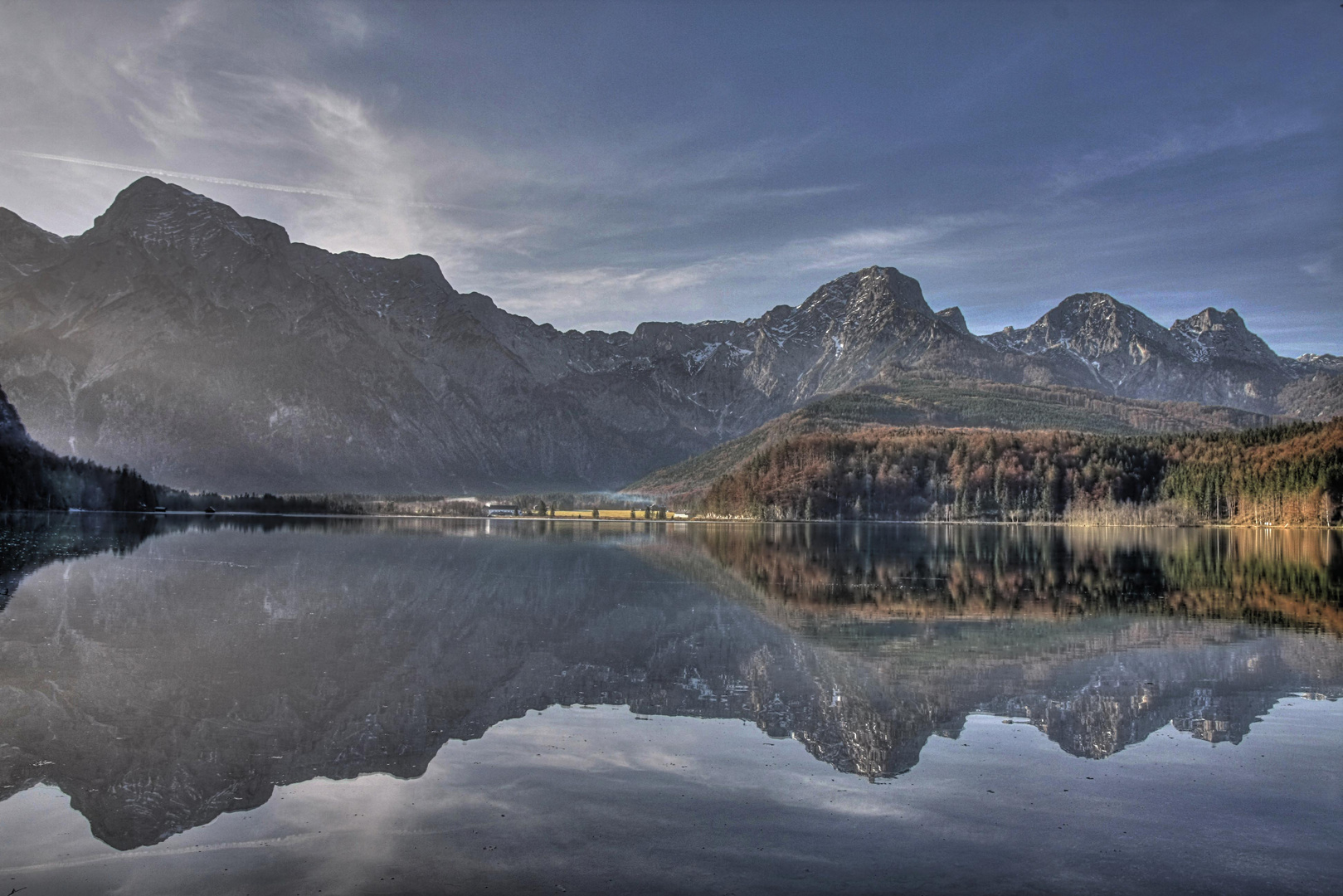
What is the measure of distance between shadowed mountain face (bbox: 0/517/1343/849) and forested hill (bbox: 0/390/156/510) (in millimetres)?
116104

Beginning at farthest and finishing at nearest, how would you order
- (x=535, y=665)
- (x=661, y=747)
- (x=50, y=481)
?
(x=50, y=481) → (x=535, y=665) → (x=661, y=747)

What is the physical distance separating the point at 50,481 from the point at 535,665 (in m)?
165

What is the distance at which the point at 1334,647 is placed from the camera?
97.0ft

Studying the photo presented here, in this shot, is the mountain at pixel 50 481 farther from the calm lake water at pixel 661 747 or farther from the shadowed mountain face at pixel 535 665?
the calm lake water at pixel 661 747

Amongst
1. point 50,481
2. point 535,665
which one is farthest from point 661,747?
point 50,481

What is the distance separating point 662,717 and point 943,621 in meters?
17.8

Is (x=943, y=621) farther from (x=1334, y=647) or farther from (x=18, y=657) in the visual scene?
(x=18, y=657)

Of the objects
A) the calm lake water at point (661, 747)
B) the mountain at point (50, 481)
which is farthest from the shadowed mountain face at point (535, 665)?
the mountain at point (50, 481)

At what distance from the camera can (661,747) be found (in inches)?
702

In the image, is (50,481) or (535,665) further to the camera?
(50,481)

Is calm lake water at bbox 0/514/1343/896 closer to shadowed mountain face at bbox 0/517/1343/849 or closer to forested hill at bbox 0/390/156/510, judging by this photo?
shadowed mountain face at bbox 0/517/1343/849

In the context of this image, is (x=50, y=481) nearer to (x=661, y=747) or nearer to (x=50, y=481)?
(x=50, y=481)

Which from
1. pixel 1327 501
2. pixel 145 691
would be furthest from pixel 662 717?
pixel 1327 501

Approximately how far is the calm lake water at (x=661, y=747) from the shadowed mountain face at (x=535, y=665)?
5.0 inches
